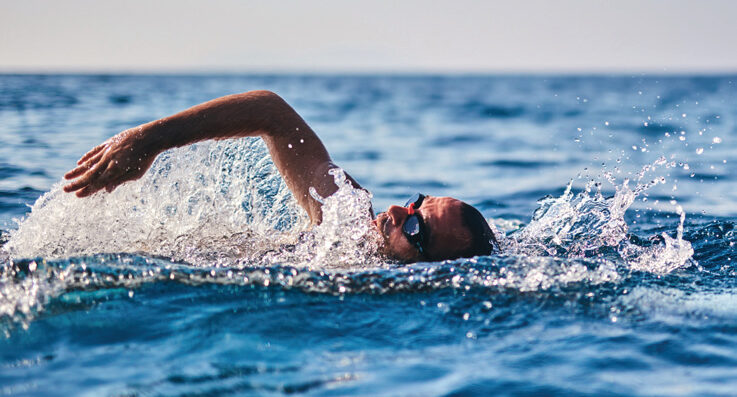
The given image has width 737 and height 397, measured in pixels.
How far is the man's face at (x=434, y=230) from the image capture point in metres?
4.04

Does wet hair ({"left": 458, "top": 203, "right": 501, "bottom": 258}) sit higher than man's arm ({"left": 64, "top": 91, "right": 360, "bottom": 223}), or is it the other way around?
man's arm ({"left": 64, "top": 91, "right": 360, "bottom": 223})

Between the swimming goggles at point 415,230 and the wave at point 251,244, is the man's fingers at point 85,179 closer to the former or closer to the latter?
the wave at point 251,244

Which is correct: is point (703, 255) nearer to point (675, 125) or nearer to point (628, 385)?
point (628, 385)

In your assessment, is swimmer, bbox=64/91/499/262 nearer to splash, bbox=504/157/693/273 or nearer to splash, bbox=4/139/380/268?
splash, bbox=4/139/380/268

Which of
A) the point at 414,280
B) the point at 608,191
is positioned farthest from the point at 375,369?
the point at 608,191

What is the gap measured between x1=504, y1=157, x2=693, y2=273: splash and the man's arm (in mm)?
1357

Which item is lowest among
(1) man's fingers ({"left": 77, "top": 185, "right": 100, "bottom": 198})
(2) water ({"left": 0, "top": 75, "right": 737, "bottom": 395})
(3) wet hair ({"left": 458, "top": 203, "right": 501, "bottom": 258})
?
(2) water ({"left": 0, "top": 75, "right": 737, "bottom": 395})

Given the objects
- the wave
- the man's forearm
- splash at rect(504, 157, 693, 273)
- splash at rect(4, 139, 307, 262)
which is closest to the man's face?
the wave

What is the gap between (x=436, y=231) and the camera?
405 cm

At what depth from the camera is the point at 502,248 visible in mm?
4543

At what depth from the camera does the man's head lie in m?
4.04

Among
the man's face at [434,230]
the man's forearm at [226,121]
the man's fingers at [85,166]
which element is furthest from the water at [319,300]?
the man's forearm at [226,121]

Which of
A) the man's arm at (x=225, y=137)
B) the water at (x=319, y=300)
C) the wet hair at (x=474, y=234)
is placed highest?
the man's arm at (x=225, y=137)

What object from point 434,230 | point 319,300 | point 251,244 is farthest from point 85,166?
point 434,230
